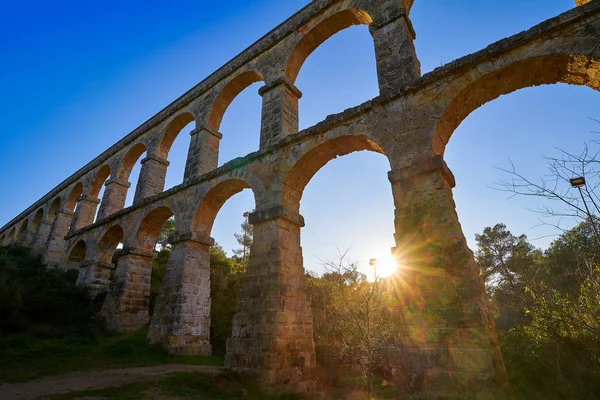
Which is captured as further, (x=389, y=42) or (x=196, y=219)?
(x=196, y=219)

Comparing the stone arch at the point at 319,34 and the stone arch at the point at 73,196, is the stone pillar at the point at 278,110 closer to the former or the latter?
the stone arch at the point at 319,34

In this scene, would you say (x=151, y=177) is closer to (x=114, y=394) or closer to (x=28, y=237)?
(x=114, y=394)

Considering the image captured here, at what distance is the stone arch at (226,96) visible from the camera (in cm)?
1089

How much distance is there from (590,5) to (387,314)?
25.2 feet

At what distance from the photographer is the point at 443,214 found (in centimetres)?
473

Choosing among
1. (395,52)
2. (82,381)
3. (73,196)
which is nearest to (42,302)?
(82,381)

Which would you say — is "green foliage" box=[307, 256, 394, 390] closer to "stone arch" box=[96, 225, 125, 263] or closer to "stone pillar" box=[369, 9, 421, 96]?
"stone pillar" box=[369, 9, 421, 96]

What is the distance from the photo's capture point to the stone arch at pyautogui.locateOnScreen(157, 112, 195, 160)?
41.6 ft

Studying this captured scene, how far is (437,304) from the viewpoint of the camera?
4.36 m

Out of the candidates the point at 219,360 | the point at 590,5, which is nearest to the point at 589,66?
the point at 590,5

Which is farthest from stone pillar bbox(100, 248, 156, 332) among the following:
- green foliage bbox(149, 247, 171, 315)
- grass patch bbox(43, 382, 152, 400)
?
grass patch bbox(43, 382, 152, 400)

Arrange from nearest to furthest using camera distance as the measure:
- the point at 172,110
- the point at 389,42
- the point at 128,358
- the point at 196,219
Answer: the point at 389,42, the point at 128,358, the point at 196,219, the point at 172,110

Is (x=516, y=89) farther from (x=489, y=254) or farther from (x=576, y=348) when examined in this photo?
(x=489, y=254)

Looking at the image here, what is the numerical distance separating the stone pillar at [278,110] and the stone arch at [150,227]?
4.28m
